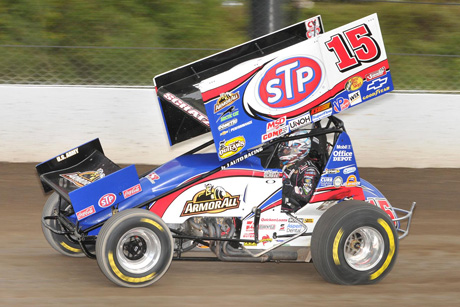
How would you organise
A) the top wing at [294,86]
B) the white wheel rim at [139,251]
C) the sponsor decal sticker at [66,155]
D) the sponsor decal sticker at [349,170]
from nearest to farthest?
the white wheel rim at [139,251]
the top wing at [294,86]
the sponsor decal sticker at [349,170]
the sponsor decal sticker at [66,155]

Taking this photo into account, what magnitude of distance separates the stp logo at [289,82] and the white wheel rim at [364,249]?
4.21 feet

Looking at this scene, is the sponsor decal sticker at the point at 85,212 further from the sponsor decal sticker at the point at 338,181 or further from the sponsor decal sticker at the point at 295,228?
the sponsor decal sticker at the point at 338,181

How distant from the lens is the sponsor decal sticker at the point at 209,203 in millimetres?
5863

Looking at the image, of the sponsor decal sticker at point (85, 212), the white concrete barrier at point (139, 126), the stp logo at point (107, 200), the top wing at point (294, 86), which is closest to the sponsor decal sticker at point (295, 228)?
the top wing at point (294, 86)

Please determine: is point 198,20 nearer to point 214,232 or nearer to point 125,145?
point 125,145

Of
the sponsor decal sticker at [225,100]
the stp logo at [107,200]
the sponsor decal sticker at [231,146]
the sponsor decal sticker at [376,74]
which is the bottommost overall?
the stp logo at [107,200]

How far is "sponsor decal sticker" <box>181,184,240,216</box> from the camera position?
5.86m

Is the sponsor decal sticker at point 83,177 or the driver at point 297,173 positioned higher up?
the sponsor decal sticker at point 83,177

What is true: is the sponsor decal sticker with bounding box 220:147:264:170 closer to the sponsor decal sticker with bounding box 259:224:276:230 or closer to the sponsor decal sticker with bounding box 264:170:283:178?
the sponsor decal sticker with bounding box 264:170:283:178

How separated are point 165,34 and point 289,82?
253 inches

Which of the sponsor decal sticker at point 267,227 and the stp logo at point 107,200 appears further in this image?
the sponsor decal sticker at point 267,227

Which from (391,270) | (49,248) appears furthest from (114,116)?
(391,270)

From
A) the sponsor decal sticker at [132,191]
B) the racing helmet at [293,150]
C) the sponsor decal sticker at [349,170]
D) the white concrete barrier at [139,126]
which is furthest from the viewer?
the white concrete barrier at [139,126]

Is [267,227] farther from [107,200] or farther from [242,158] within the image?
[107,200]
